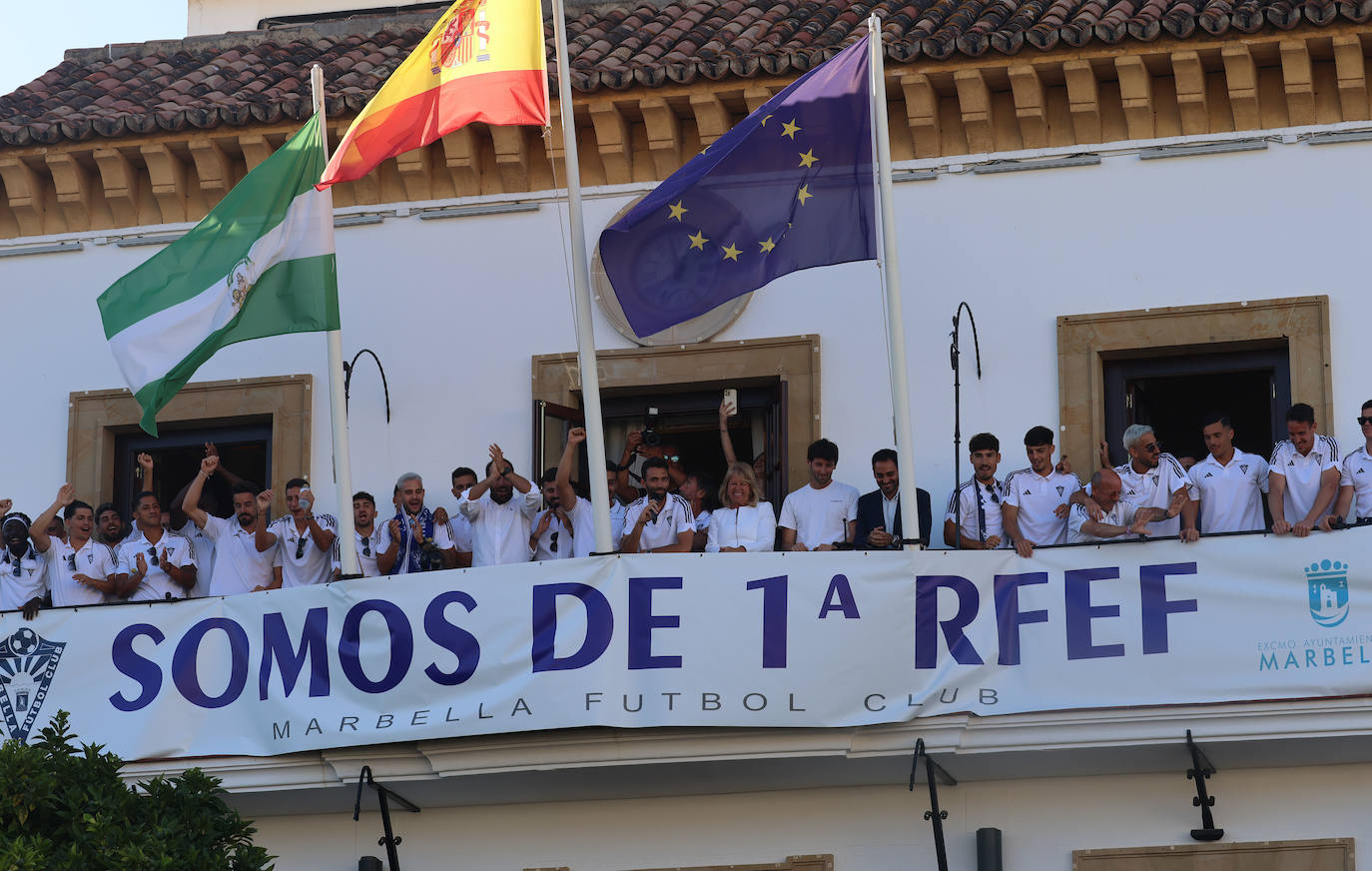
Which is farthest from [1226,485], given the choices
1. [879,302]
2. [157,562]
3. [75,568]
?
[75,568]

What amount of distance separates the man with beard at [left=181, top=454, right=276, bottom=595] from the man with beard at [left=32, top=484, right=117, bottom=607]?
0.68 meters

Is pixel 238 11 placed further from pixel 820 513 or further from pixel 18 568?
pixel 820 513

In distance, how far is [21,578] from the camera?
16.3 metres

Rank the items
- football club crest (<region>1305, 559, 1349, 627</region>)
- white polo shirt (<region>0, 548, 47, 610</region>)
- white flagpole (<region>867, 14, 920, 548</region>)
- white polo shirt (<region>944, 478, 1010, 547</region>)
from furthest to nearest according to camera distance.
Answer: white polo shirt (<region>0, 548, 47, 610</region>) → white polo shirt (<region>944, 478, 1010, 547</region>) → white flagpole (<region>867, 14, 920, 548</region>) → football club crest (<region>1305, 559, 1349, 627</region>)

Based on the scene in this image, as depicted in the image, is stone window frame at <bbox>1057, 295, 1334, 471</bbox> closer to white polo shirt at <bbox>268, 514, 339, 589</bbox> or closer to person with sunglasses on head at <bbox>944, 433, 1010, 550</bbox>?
person with sunglasses on head at <bbox>944, 433, 1010, 550</bbox>

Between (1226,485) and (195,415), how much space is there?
756cm

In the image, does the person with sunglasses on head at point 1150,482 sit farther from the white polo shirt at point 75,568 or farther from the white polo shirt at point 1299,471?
the white polo shirt at point 75,568

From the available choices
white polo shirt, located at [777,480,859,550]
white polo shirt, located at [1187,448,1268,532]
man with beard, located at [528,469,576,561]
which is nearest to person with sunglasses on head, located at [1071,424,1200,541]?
white polo shirt, located at [1187,448,1268,532]

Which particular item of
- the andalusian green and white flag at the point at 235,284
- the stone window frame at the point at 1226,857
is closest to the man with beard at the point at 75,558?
the andalusian green and white flag at the point at 235,284

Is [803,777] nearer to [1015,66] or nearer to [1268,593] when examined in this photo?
[1268,593]

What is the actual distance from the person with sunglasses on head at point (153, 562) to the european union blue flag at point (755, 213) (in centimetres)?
378

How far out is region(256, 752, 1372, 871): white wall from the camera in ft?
47.4

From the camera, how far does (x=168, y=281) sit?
15430mm

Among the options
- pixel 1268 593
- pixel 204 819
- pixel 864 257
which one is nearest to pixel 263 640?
pixel 204 819
